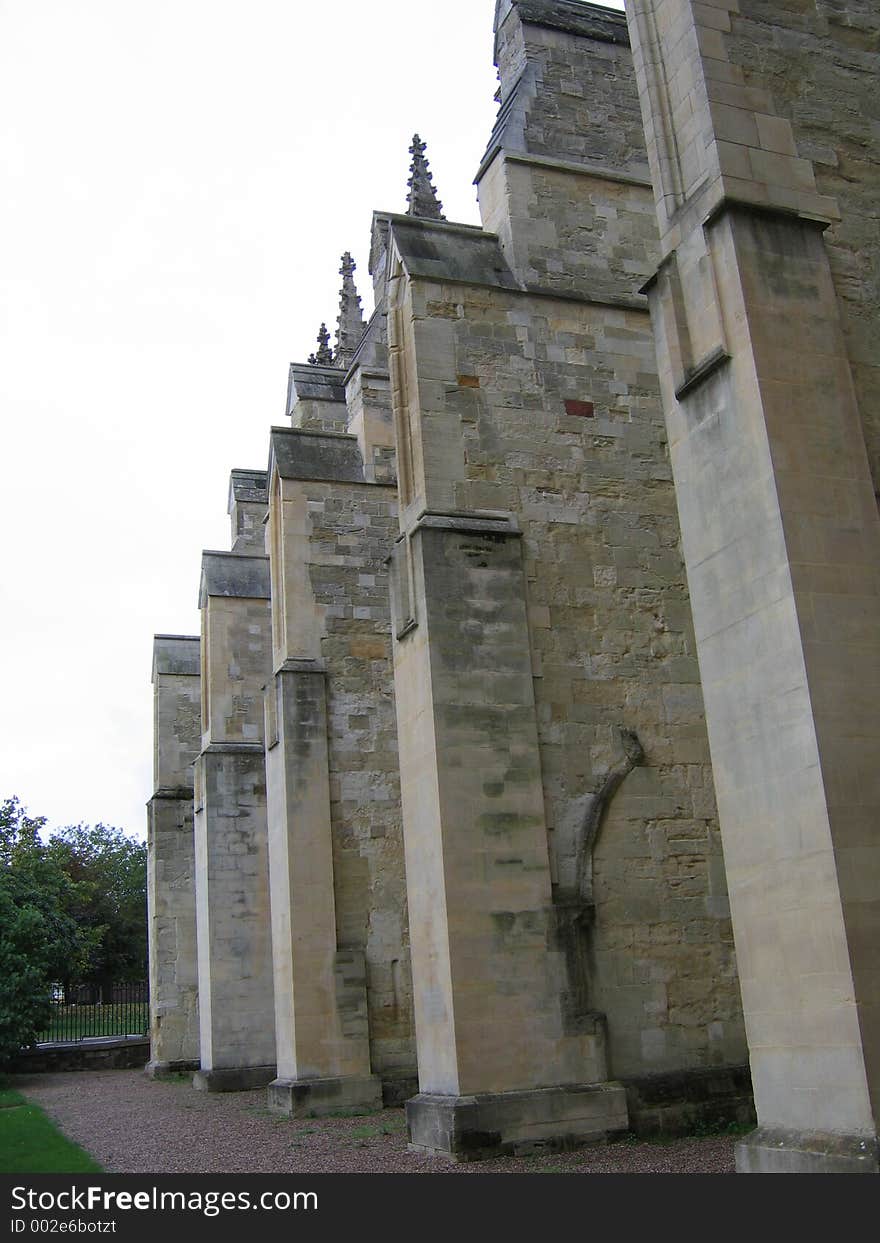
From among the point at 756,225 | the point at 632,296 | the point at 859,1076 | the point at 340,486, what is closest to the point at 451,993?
the point at 859,1076

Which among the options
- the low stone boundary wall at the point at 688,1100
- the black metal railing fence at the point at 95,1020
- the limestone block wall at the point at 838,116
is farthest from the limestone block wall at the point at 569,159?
the black metal railing fence at the point at 95,1020

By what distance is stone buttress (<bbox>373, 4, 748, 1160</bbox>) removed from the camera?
9.58 metres

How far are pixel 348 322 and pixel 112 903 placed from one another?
34.4 m

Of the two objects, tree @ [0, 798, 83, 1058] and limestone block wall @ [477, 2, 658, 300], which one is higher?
limestone block wall @ [477, 2, 658, 300]

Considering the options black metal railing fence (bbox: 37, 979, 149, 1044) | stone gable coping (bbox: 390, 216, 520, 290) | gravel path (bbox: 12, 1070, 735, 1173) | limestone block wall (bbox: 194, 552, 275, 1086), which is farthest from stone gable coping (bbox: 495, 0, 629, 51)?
black metal railing fence (bbox: 37, 979, 149, 1044)

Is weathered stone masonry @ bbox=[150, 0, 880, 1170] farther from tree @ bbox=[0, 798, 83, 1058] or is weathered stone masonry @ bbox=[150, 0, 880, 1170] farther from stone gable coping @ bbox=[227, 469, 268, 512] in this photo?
tree @ bbox=[0, 798, 83, 1058]

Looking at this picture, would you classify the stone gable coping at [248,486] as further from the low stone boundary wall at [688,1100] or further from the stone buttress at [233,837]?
the low stone boundary wall at [688,1100]

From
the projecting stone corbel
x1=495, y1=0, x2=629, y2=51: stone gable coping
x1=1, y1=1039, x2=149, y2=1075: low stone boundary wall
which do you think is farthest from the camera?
x1=1, y1=1039, x2=149, y2=1075: low stone boundary wall

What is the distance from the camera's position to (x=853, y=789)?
20.5 feet

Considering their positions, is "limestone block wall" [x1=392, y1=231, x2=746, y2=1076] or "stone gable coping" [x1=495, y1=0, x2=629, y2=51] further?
"stone gable coping" [x1=495, y1=0, x2=629, y2=51]

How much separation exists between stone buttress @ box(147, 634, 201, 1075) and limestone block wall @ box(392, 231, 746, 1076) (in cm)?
1599

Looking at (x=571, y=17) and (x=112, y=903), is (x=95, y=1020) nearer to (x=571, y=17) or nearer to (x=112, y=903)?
(x=112, y=903)

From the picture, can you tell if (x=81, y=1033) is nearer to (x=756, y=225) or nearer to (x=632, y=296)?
(x=632, y=296)

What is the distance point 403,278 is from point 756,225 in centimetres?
487
